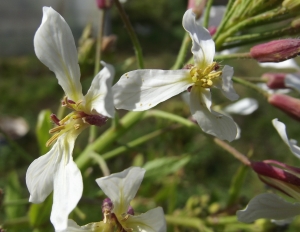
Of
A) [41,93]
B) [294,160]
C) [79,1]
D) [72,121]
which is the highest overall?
[72,121]

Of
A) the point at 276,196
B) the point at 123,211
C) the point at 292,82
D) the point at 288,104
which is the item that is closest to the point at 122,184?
the point at 123,211

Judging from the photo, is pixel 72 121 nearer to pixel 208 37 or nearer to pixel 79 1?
pixel 208 37

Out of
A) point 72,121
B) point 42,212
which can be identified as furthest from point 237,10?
point 42,212

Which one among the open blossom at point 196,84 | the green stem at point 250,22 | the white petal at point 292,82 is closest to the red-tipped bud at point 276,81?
the white petal at point 292,82

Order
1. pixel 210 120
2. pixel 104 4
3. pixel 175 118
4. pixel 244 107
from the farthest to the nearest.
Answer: pixel 244 107 → pixel 104 4 → pixel 175 118 → pixel 210 120

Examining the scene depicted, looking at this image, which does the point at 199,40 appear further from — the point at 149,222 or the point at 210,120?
the point at 149,222
